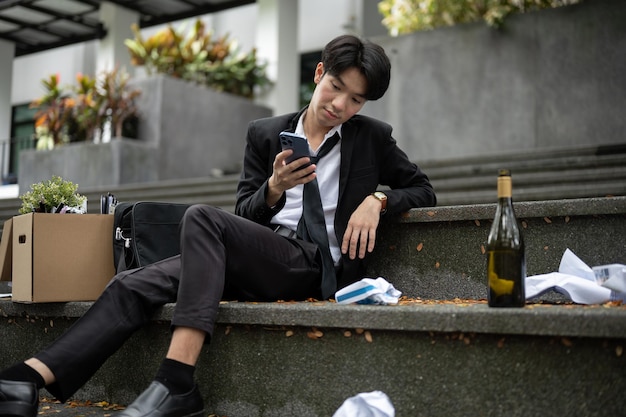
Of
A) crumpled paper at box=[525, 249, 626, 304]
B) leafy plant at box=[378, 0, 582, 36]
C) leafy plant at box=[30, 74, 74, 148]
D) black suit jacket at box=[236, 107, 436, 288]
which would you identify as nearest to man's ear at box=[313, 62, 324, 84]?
black suit jacket at box=[236, 107, 436, 288]

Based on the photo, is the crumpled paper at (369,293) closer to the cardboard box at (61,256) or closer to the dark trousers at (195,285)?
the dark trousers at (195,285)

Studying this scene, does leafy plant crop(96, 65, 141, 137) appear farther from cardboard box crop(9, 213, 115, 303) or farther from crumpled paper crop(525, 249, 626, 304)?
crumpled paper crop(525, 249, 626, 304)

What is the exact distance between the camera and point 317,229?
102 inches

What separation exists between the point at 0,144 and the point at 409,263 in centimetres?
1482

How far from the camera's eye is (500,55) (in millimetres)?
6523

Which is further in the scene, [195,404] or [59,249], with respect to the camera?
[59,249]

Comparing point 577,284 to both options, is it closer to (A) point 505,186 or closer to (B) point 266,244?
(A) point 505,186

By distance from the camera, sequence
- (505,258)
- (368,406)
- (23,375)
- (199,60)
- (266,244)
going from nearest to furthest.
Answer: (368,406) → (505,258) → (23,375) → (266,244) → (199,60)

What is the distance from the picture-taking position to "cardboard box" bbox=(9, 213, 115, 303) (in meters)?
2.75

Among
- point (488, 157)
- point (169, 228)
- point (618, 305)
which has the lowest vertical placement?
point (618, 305)

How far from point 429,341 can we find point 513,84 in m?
4.94

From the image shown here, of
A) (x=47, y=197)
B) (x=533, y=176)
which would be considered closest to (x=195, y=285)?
(x=47, y=197)

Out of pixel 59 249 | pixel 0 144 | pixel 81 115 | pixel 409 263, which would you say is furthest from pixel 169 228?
pixel 0 144

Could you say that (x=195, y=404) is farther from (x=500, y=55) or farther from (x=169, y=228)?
(x=500, y=55)
